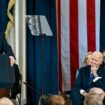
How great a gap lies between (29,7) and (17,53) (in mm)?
796

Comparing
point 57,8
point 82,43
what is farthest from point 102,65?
point 57,8

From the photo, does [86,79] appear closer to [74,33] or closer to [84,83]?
[84,83]

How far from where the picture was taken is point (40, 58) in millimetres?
5875

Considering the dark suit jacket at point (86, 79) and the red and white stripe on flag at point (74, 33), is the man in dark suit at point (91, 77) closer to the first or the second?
the dark suit jacket at point (86, 79)

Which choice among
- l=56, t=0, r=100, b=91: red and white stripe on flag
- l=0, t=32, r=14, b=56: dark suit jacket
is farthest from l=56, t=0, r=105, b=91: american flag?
l=0, t=32, r=14, b=56: dark suit jacket

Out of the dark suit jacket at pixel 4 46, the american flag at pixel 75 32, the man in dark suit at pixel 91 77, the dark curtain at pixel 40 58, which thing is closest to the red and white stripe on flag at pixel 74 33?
the american flag at pixel 75 32

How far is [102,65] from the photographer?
474cm

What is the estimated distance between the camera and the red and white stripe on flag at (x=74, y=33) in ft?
18.8

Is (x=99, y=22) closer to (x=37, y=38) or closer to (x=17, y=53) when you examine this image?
(x=37, y=38)

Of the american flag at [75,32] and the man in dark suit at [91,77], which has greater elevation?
the american flag at [75,32]

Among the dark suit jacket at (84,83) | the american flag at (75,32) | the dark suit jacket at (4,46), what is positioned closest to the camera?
the dark suit jacket at (4,46)

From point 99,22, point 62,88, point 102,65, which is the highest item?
point 99,22

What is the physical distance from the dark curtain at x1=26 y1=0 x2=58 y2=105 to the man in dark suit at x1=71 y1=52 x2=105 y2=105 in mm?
1209

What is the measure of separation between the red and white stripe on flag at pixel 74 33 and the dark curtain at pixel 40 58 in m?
0.14
